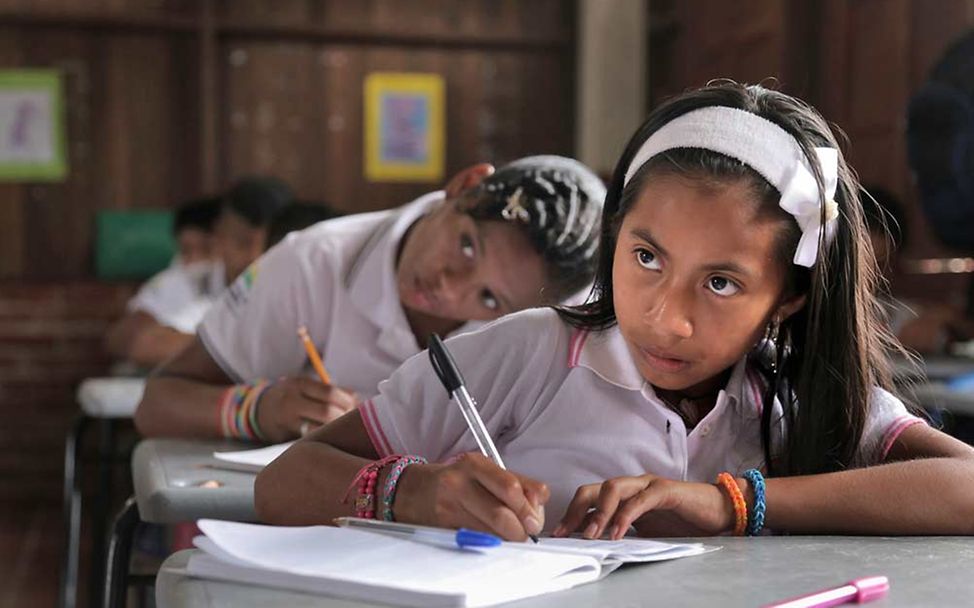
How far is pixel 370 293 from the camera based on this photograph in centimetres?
207

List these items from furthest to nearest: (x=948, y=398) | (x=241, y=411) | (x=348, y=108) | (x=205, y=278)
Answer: (x=348, y=108), (x=205, y=278), (x=948, y=398), (x=241, y=411)

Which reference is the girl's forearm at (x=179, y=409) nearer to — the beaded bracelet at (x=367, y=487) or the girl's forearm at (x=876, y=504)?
the beaded bracelet at (x=367, y=487)

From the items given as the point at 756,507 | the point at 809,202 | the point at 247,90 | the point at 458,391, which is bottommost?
the point at 756,507

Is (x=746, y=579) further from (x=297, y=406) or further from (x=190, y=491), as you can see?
(x=297, y=406)

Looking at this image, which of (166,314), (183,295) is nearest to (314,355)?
(166,314)

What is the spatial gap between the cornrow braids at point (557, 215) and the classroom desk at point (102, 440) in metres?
1.05

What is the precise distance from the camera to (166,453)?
1761mm

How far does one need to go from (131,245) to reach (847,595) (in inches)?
215

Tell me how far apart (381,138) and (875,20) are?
2459 mm

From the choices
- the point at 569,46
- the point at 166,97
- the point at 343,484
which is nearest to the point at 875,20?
the point at 569,46

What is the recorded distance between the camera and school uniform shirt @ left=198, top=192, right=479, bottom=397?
6.79 ft

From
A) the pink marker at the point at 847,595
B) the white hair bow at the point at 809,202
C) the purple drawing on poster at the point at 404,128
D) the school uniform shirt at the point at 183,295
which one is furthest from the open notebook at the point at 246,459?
the purple drawing on poster at the point at 404,128

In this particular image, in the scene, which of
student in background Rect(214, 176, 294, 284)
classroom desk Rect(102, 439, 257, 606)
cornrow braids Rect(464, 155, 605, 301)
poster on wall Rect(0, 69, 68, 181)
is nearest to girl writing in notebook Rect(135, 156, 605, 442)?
cornrow braids Rect(464, 155, 605, 301)

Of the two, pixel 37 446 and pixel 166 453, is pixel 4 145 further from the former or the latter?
pixel 166 453
